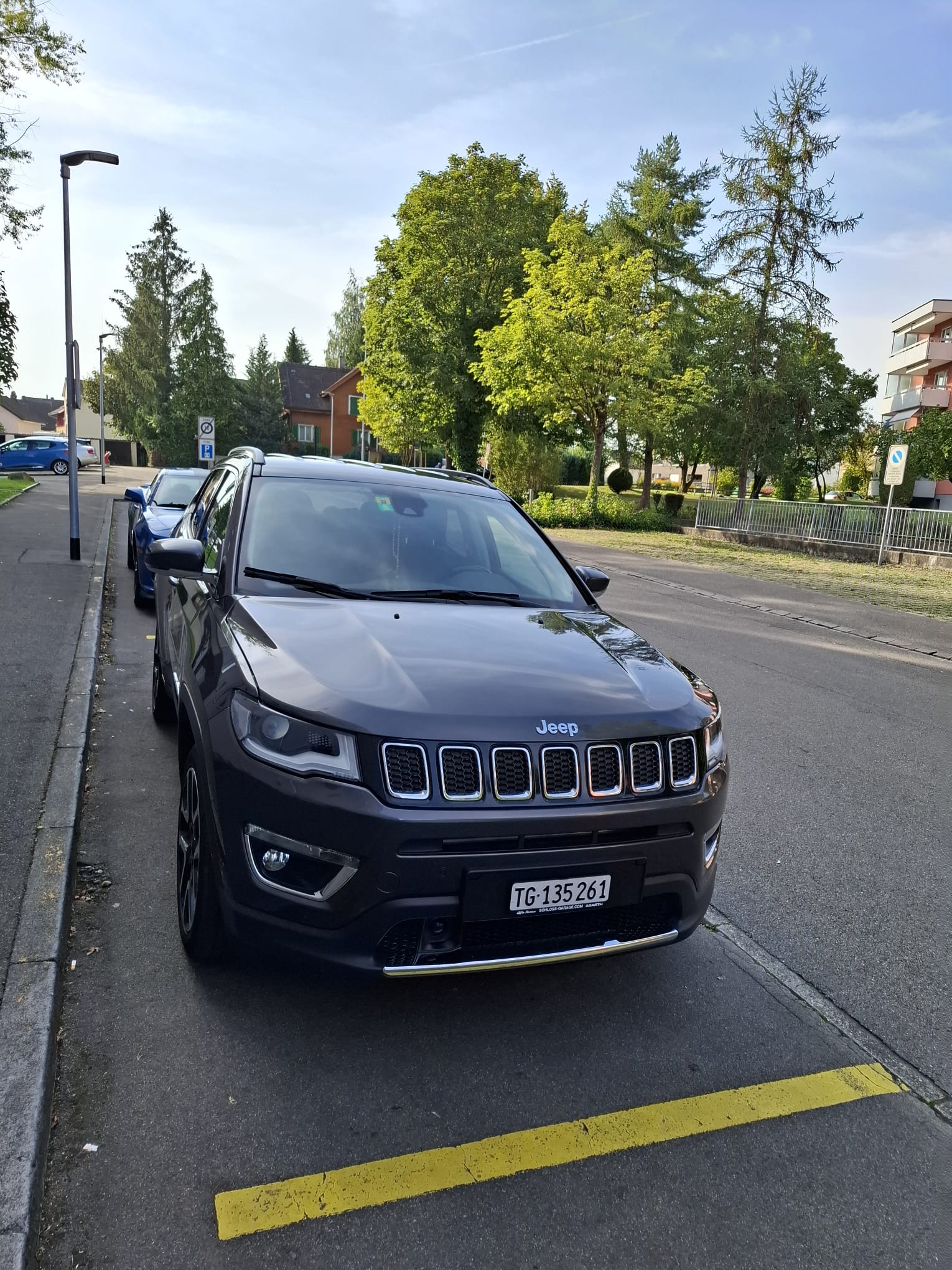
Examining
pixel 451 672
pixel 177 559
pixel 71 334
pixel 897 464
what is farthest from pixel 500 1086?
pixel 897 464

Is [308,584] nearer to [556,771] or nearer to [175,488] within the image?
[556,771]

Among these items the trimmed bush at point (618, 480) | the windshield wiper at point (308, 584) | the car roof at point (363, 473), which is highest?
the trimmed bush at point (618, 480)

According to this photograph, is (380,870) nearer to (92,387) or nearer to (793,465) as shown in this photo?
(793,465)

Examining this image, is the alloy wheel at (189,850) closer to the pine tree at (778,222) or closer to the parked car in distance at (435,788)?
the parked car in distance at (435,788)

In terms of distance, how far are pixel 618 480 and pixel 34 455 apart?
29.7 meters

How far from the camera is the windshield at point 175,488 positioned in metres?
10.8

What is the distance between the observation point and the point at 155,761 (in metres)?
5.18

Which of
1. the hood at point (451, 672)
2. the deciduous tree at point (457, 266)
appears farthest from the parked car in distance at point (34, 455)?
the hood at point (451, 672)

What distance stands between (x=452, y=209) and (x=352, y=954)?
38.6m

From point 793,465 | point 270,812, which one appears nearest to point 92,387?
point 793,465

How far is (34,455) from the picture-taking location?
4109 centimetres

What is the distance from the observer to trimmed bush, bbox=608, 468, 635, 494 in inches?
1939

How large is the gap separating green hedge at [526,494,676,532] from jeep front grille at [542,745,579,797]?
90.9 feet

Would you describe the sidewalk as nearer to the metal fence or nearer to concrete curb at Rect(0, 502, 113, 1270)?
concrete curb at Rect(0, 502, 113, 1270)
